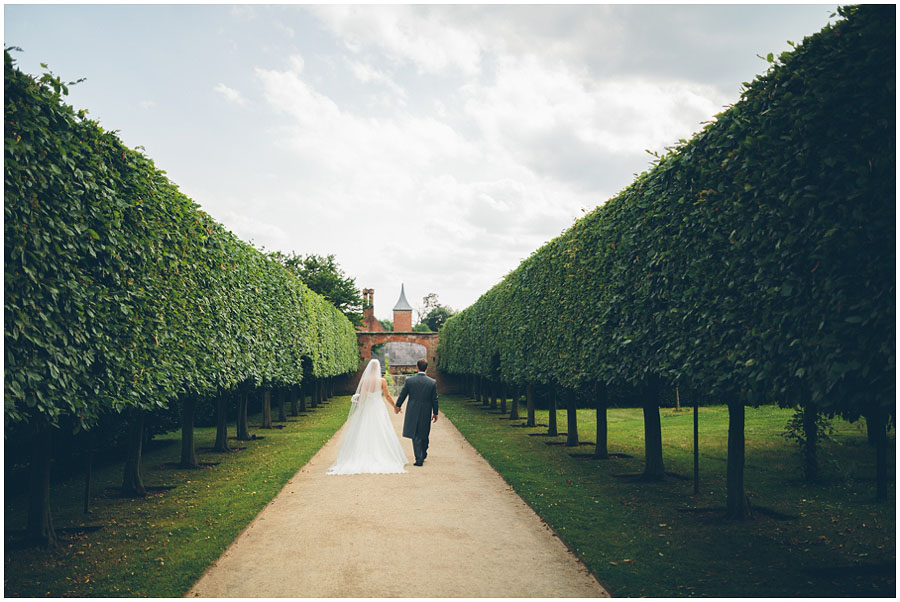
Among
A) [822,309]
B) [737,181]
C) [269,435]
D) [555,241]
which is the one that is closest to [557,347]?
[555,241]

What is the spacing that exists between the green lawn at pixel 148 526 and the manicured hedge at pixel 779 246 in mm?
5441

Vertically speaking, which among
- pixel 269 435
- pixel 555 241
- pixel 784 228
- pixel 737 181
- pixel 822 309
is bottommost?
pixel 269 435

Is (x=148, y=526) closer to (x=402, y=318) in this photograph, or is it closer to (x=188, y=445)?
(x=188, y=445)

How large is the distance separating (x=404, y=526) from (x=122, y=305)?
4.09 m

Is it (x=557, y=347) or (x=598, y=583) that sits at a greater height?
(x=557, y=347)

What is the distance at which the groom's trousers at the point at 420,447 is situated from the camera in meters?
12.1

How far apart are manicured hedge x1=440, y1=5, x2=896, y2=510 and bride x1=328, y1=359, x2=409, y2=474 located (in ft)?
14.8

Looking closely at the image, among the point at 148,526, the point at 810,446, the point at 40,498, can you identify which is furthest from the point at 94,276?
the point at 810,446

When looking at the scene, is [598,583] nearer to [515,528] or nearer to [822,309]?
[515,528]

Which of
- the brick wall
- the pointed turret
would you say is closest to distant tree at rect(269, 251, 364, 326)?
the brick wall

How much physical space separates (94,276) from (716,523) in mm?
7712

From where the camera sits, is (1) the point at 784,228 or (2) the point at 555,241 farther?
(2) the point at 555,241

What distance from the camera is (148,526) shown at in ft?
25.1

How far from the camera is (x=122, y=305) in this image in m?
6.93
